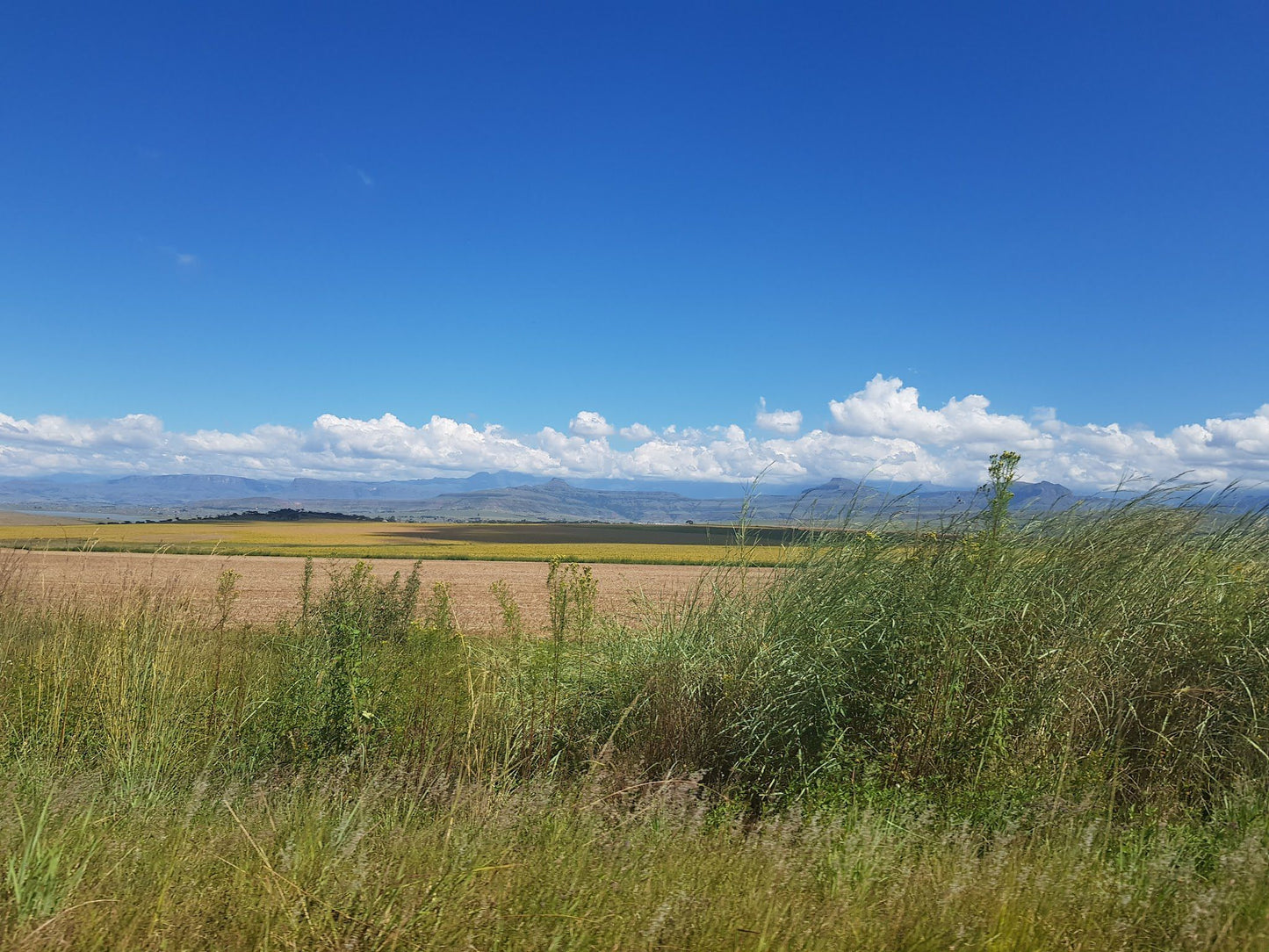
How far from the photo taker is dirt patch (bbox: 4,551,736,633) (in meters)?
10.6

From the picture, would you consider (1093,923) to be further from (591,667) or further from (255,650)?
(255,650)

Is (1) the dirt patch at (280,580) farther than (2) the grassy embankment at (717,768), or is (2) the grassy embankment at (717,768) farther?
(1) the dirt patch at (280,580)

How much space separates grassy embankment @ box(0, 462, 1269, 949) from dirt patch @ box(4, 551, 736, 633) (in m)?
0.86

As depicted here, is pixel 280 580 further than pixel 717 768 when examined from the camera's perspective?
Yes

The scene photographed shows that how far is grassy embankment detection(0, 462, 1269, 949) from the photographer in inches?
137

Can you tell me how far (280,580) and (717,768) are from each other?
37.6 meters

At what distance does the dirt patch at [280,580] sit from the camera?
10.6m

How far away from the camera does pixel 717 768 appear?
6.84 meters

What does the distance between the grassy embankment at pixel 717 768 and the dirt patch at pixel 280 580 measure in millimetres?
859

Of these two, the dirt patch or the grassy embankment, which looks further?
the dirt patch

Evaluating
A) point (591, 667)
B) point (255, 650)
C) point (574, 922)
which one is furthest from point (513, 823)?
point (255, 650)

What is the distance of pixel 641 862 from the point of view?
4160 millimetres

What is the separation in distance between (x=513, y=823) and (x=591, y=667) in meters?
3.61

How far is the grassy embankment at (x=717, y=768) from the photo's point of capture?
348 cm
